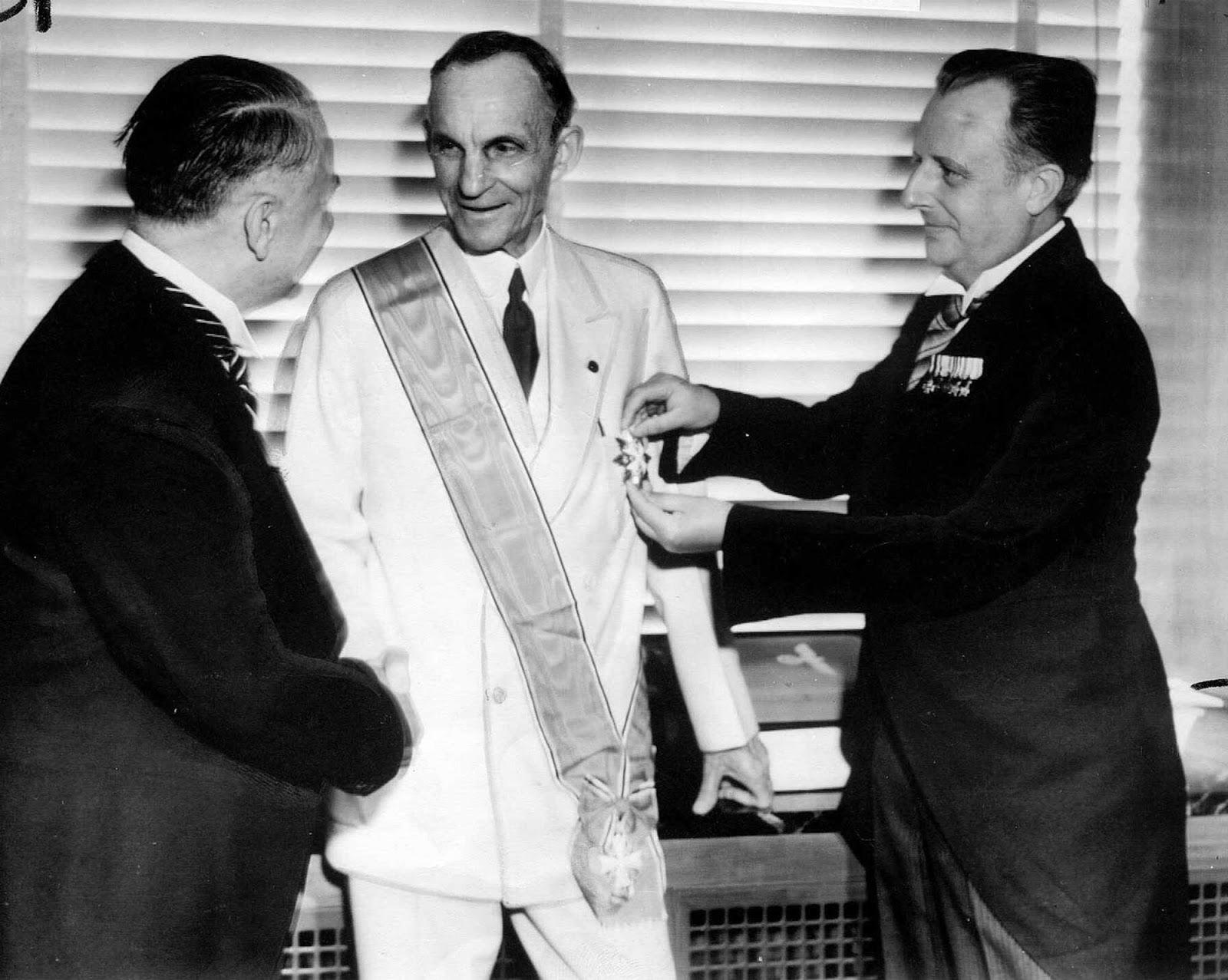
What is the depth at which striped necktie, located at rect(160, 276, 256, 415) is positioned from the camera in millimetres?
1461

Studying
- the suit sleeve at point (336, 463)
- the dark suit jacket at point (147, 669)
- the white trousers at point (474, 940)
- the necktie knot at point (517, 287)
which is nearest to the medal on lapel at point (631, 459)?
the necktie knot at point (517, 287)

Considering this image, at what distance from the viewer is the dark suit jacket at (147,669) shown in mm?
1352

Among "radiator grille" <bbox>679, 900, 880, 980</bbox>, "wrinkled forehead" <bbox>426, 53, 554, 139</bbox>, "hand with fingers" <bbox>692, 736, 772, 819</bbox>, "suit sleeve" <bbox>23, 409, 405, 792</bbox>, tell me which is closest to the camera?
"suit sleeve" <bbox>23, 409, 405, 792</bbox>

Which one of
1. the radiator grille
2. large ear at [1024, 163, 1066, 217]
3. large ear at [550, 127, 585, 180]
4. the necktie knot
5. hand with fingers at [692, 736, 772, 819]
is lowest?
the radiator grille

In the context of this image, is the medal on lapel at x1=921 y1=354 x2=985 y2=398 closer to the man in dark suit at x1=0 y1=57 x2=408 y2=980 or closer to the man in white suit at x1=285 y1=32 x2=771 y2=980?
the man in white suit at x1=285 y1=32 x2=771 y2=980

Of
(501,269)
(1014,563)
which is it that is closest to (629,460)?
(501,269)

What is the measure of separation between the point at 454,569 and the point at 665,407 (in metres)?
0.41

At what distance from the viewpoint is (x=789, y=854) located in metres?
2.01

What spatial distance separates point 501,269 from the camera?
5.81ft

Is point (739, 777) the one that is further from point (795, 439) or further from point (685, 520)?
point (795, 439)

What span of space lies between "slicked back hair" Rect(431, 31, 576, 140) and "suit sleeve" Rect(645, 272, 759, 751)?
1.00ft

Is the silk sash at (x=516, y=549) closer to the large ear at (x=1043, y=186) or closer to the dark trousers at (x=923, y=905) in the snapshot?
the dark trousers at (x=923, y=905)

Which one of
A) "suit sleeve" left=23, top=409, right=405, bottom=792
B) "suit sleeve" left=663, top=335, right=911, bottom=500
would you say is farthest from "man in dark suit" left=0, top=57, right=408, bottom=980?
"suit sleeve" left=663, top=335, right=911, bottom=500

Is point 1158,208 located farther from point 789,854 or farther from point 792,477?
point 789,854
